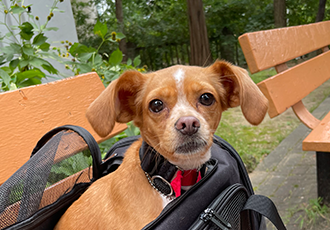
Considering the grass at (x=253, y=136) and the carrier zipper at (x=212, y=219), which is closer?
the carrier zipper at (x=212, y=219)

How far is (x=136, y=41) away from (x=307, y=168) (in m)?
9.04

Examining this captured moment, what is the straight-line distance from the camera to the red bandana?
1371mm

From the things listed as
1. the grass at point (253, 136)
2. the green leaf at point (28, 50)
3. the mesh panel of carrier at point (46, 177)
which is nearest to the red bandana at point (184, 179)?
the mesh panel of carrier at point (46, 177)

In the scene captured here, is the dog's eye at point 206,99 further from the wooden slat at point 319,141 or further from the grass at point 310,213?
the grass at point 310,213

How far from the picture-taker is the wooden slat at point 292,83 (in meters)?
2.41

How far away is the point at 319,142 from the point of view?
192 cm

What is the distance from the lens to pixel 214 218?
3.95 feet

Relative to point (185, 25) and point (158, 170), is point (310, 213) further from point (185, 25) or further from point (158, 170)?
point (185, 25)

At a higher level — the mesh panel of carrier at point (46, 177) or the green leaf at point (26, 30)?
the green leaf at point (26, 30)

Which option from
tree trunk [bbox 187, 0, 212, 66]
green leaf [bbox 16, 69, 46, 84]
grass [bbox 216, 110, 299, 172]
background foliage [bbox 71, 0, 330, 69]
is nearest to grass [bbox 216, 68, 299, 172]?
grass [bbox 216, 110, 299, 172]

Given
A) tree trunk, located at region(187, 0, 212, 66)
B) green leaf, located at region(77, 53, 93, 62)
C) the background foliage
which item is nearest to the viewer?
green leaf, located at region(77, 53, 93, 62)

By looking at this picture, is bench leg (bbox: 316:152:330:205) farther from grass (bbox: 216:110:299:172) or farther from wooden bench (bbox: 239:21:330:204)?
grass (bbox: 216:110:299:172)

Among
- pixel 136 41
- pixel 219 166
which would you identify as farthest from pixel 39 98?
pixel 136 41

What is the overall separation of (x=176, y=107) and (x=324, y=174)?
1.68 meters
